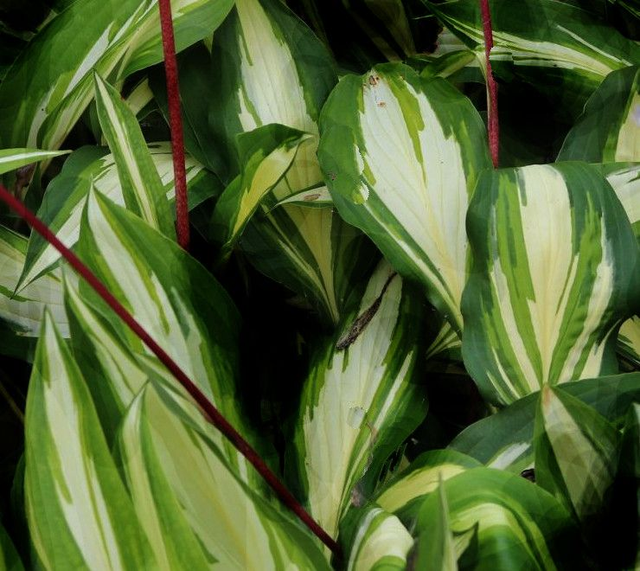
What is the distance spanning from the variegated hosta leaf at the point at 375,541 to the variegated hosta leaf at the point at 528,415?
76mm

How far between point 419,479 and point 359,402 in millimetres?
59

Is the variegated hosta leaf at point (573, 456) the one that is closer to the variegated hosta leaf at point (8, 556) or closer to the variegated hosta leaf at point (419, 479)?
the variegated hosta leaf at point (419, 479)

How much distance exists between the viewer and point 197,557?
0.33 m

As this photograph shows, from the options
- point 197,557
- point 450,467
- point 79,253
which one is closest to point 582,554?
point 450,467

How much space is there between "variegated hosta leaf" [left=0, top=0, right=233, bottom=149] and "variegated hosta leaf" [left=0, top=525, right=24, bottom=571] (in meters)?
0.25

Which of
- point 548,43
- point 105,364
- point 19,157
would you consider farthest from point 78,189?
point 548,43

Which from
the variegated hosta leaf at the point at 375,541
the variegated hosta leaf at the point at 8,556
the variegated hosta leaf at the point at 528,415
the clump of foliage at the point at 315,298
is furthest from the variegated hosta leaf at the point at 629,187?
the variegated hosta leaf at the point at 8,556

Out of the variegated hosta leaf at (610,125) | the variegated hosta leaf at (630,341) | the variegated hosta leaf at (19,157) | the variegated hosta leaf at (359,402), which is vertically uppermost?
the variegated hosta leaf at (19,157)

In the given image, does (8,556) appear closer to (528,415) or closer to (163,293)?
(163,293)

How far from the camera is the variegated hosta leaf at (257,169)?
0.44m

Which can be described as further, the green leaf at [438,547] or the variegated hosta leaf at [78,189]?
the variegated hosta leaf at [78,189]

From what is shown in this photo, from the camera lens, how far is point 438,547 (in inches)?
11.7

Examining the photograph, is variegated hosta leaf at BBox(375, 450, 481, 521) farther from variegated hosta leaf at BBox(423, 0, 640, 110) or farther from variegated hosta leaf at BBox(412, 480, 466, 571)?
variegated hosta leaf at BBox(423, 0, 640, 110)

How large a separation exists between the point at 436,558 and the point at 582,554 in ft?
0.37
